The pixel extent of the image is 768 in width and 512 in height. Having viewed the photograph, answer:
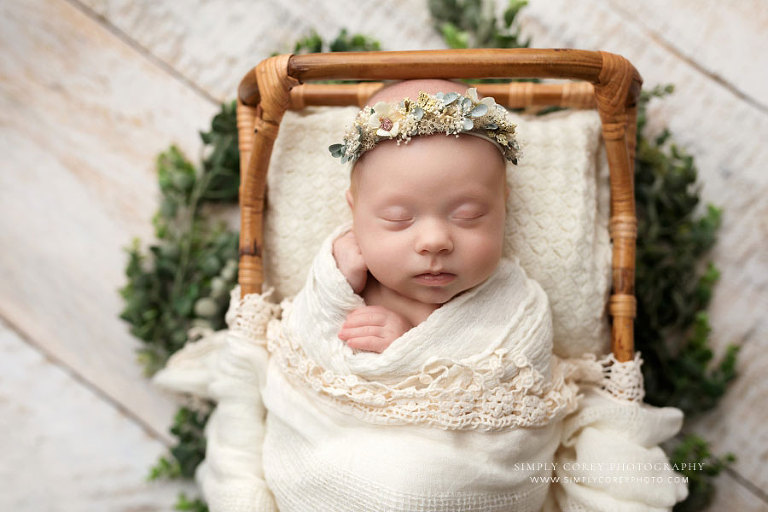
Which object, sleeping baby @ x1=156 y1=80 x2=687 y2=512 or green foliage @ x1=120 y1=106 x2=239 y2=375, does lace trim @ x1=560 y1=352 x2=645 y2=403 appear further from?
green foliage @ x1=120 y1=106 x2=239 y2=375

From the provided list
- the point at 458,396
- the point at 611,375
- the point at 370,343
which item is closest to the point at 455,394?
the point at 458,396

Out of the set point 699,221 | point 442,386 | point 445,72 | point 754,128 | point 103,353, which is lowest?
point 103,353

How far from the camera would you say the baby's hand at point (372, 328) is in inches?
43.1

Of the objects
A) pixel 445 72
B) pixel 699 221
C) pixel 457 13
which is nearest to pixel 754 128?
pixel 699 221

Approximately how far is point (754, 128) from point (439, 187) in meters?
1.00

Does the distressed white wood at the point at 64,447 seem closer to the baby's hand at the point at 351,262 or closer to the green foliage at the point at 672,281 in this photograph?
the baby's hand at the point at 351,262

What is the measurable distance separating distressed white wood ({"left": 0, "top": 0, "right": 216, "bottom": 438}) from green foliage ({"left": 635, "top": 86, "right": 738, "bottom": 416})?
1.14 meters

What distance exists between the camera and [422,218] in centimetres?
105

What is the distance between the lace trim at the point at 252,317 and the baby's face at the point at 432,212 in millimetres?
299

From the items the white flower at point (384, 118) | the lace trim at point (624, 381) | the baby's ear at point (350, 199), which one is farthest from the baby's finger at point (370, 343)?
the lace trim at point (624, 381)

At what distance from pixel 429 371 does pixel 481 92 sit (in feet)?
1.99

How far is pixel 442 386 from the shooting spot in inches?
42.6

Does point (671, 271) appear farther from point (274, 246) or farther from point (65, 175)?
point (65, 175)

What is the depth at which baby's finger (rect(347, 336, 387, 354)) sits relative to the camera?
1091 mm
